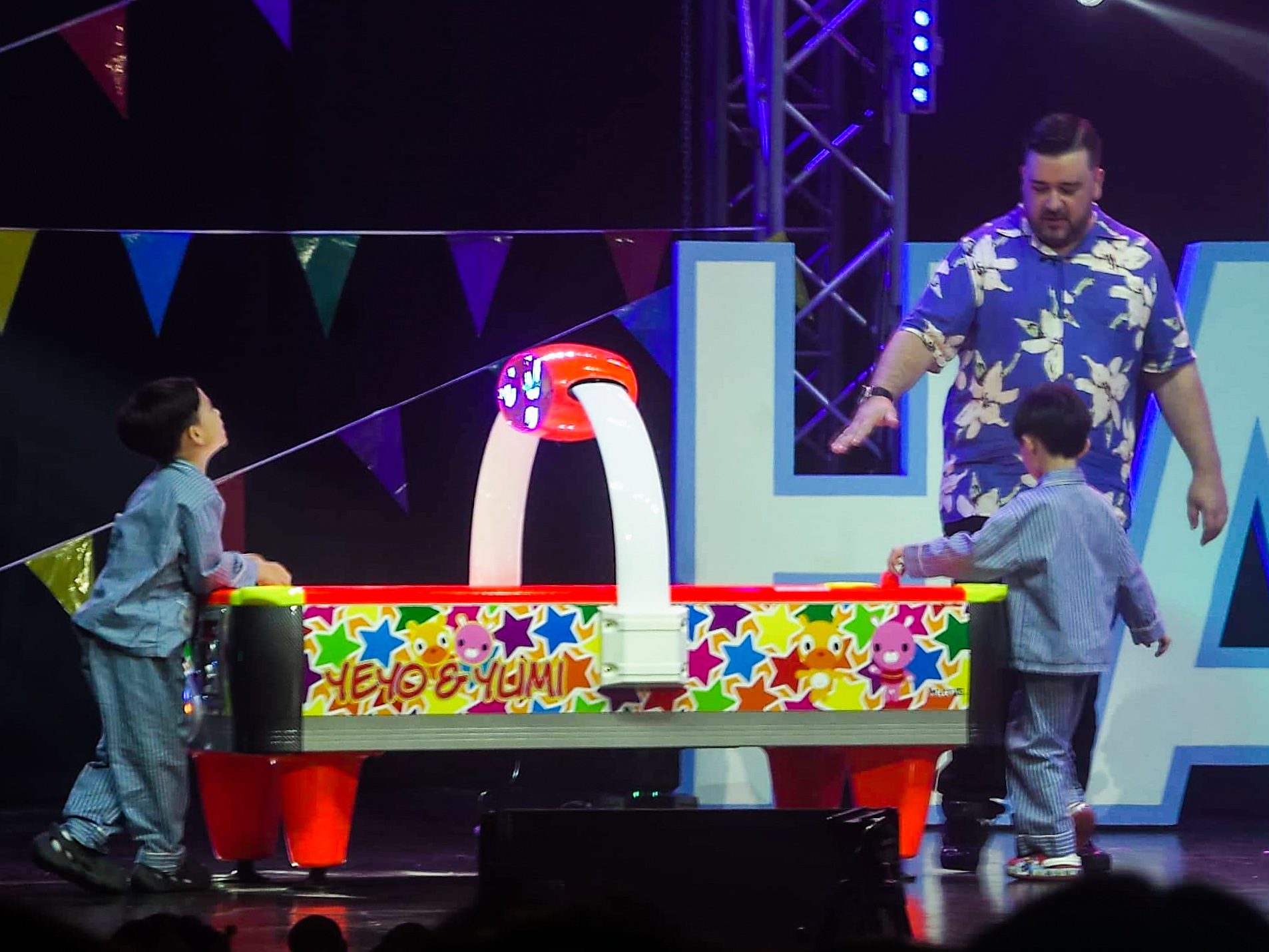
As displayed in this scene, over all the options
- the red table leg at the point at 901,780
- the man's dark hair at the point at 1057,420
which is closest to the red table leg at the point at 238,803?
the red table leg at the point at 901,780

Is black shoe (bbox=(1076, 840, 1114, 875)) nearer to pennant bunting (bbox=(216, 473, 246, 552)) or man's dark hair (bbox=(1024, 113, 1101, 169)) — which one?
man's dark hair (bbox=(1024, 113, 1101, 169))

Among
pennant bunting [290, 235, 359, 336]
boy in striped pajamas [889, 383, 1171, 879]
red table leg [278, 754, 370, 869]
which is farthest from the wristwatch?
pennant bunting [290, 235, 359, 336]

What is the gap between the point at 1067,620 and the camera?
399 cm

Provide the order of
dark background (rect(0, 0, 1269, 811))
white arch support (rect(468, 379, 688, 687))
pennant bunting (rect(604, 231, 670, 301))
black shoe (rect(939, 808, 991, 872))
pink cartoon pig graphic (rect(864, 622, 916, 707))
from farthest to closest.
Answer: pennant bunting (rect(604, 231, 670, 301)) < dark background (rect(0, 0, 1269, 811)) < black shoe (rect(939, 808, 991, 872)) < pink cartoon pig graphic (rect(864, 622, 916, 707)) < white arch support (rect(468, 379, 688, 687))

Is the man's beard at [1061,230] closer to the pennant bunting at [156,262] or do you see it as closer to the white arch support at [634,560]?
the white arch support at [634,560]

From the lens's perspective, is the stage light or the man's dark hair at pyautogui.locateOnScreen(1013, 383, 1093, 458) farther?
the stage light

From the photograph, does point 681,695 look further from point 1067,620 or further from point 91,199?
point 91,199

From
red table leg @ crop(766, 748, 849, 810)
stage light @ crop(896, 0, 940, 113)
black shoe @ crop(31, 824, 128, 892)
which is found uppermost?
stage light @ crop(896, 0, 940, 113)

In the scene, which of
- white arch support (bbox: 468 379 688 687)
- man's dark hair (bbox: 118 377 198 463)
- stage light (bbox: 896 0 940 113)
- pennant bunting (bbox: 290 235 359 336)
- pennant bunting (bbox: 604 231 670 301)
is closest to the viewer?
white arch support (bbox: 468 379 688 687)

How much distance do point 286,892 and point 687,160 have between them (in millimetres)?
3497

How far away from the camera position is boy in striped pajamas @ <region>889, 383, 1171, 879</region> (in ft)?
13.1

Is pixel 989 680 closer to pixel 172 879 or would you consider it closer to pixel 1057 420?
pixel 1057 420

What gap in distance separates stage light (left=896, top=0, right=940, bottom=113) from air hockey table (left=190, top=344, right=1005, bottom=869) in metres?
2.04

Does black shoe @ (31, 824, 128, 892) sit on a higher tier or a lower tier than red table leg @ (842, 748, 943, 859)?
lower
